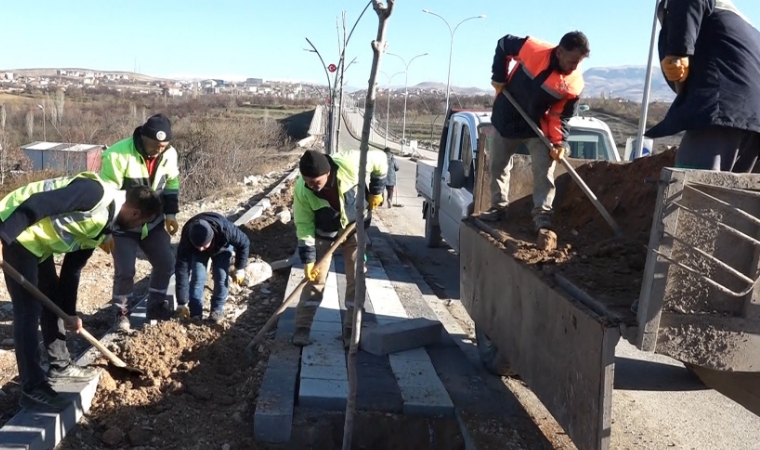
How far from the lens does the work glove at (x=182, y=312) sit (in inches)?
216

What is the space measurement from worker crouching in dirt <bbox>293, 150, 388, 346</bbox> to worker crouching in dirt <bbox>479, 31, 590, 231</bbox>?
2.90 ft

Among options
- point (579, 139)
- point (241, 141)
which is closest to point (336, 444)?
point (579, 139)

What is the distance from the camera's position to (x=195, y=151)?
2195 centimetres

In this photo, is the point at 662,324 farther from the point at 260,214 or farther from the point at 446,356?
the point at 260,214

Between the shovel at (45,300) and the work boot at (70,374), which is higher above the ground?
the shovel at (45,300)

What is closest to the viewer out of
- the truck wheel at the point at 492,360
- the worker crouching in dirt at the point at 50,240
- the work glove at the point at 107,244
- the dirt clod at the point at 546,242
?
the worker crouching in dirt at the point at 50,240

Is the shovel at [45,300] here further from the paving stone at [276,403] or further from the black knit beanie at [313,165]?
the black knit beanie at [313,165]

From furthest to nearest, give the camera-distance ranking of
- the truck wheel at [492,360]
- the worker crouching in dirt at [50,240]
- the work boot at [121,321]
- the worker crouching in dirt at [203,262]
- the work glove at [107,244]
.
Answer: the worker crouching in dirt at [203,262] < the work boot at [121,321] < the truck wheel at [492,360] < the work glove at [107,244] < the worker crouching in dirt at [50,240]

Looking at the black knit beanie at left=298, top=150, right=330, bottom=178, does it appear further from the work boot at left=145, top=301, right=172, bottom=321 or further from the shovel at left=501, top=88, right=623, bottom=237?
the work boot at left=145, top=301, right=172, bottom=321

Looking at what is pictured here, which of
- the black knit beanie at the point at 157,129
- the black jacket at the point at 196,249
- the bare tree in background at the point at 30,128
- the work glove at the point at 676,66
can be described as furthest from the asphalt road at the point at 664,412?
the bare tree in background at the point at 30,128

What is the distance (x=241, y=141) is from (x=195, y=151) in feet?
8.69

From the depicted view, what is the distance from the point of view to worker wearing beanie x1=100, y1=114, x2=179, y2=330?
513 cm

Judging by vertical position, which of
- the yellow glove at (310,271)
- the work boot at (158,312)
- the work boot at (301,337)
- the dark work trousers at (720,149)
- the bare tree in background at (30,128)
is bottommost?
the bare tree in background at (30,128)

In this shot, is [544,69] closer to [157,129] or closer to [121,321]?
[157,129]
